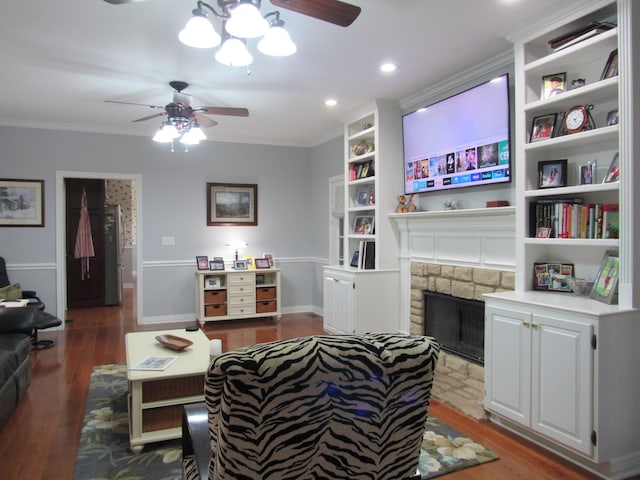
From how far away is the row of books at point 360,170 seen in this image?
16.0ft

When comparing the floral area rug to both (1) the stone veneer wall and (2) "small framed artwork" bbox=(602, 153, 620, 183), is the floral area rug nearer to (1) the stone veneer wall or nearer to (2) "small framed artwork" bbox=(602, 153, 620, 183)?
(1) the stone veneer wall

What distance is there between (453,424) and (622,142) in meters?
2.00

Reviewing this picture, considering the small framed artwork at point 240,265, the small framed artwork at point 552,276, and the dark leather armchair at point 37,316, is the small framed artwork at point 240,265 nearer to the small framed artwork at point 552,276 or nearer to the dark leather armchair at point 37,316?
the dark leather armchair at point 37,316

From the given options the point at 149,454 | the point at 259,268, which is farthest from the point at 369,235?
the point at 149,454

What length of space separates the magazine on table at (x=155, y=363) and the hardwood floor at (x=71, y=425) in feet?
1.91

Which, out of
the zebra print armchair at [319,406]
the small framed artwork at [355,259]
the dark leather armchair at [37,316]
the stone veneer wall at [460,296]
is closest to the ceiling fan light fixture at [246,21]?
the zebra print armchair at [319,406]

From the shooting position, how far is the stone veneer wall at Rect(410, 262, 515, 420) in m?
3.35

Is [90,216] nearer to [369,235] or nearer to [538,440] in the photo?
[369,235]

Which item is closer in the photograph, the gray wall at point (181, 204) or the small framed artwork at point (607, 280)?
the small framed artwork at point (607, 280)

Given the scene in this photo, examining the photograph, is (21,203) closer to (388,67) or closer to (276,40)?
(388,67)

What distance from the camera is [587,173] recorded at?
271 cm

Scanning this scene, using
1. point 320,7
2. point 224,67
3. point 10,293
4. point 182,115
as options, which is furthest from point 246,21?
point 10,293

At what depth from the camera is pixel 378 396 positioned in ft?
4.26

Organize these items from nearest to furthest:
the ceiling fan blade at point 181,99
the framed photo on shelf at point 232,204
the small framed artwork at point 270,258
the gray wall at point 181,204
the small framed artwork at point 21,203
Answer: the ceiling fan blade at point 181,99
the small framed artwork at point 21,203
the gray wall at point 181,204
the framed photo on shelf at point 232,204
the small framed artwork at point 270,258
